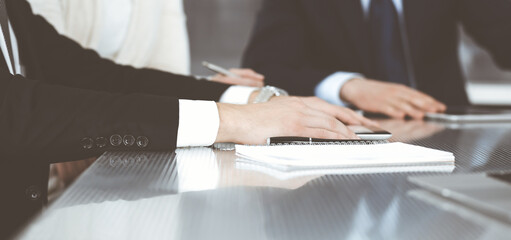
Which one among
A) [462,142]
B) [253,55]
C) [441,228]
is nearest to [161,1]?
[253,55]

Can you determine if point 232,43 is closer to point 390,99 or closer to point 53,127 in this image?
point 390,99

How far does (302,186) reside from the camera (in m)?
0.45

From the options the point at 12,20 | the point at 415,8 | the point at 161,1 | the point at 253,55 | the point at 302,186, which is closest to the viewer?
the point at 302,186

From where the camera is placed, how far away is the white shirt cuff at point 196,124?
67 cm

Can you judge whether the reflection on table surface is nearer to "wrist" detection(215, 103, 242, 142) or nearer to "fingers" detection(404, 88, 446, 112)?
"wrist" detection(215, 103, 242, 142)

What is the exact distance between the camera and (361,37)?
62.4 inches

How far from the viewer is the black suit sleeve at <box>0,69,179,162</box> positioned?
23.5 inches

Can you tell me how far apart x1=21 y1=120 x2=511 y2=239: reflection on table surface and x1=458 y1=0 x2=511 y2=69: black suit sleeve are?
4.04 feet

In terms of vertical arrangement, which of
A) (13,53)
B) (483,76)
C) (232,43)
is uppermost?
(13,53)

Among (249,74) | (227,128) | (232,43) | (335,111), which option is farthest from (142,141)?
(232,43)

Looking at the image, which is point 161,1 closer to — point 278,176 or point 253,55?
point 253,55

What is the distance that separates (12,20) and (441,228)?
88cm

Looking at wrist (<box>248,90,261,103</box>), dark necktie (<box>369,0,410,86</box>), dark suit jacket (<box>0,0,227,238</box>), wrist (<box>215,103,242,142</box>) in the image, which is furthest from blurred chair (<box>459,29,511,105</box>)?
dark suit jacket (<box>0,0,227,238</box>)

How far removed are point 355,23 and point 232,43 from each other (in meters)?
1.43
